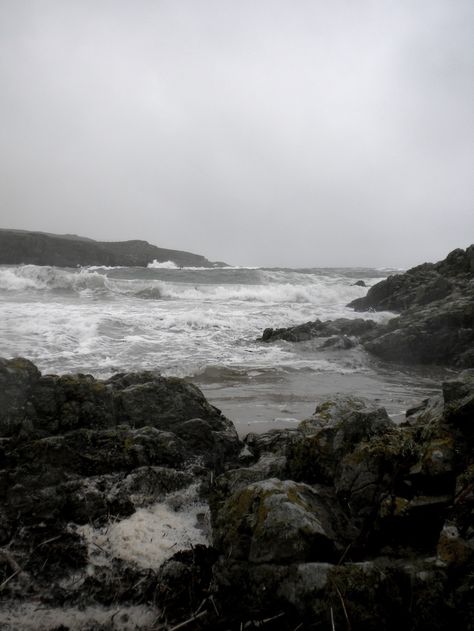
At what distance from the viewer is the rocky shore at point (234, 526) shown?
2045 millimetres

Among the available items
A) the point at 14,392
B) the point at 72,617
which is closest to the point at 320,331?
the point at 14,392

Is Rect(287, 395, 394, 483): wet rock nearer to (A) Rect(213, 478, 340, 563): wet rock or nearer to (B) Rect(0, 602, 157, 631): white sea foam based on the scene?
(A) Rect(213, 478, 340, 563): wet rock

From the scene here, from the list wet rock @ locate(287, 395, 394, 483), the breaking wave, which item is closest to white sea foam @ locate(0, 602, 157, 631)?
wet rock @ locate(287, 395, 394, 483)

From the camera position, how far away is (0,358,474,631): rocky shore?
80.5 inches

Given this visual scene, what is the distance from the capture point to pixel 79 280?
28.3 m

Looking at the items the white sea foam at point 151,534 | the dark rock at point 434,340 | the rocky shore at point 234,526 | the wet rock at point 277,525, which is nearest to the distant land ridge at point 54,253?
the dark rock at point 434,340

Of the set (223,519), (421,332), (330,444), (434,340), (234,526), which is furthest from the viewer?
(421,332)

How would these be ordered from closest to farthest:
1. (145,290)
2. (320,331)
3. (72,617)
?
(72,617), (320,331), (145,290)

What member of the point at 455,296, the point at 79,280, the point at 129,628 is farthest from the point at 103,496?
the point at 79,280

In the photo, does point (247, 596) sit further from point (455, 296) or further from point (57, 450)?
point (455, 296)

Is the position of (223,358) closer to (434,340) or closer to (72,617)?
(434,340)

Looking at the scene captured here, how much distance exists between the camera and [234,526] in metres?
2.57

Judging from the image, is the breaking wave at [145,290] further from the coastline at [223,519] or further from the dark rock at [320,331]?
the coastline at [223,519]

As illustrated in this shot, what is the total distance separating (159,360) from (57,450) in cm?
652
